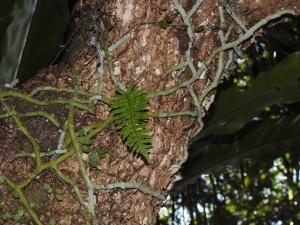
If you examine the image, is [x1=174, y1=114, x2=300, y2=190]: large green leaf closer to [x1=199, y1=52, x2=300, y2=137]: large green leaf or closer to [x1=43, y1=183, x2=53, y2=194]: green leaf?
[x1=199, y1=52, x2=300, y2=137]: large green leaf

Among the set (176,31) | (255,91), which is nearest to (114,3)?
Answer: (176,31)

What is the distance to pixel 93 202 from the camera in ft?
1.74

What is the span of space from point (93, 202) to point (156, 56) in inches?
7.2

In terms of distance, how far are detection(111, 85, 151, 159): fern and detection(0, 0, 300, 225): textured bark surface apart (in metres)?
0.05

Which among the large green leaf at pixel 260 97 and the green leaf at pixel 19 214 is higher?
the large green leaf at pixel 260 97

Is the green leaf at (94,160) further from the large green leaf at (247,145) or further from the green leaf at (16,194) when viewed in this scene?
the large green leaf at (247,145)

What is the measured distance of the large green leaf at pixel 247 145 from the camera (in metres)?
1.07

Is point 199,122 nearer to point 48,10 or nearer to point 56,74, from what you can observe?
point 56,74

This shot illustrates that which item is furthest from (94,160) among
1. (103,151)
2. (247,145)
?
(247,145)

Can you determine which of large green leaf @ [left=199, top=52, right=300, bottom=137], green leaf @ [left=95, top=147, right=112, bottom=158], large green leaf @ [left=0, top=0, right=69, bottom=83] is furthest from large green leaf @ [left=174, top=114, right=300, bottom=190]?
green leaf @ [left=95, top=147, right=112, bottom=158]

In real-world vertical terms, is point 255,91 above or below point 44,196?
above

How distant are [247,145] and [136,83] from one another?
59 cm

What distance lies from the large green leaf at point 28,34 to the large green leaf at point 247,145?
45 centimetres

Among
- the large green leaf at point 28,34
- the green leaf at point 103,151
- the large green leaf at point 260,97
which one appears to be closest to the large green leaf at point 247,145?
the large green leaf at point 260,97
